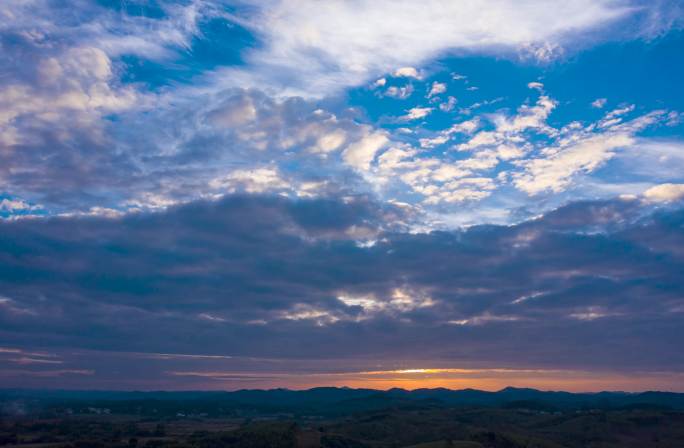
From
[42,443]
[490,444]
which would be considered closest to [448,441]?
[490,444]

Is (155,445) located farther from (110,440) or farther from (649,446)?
(649,446)

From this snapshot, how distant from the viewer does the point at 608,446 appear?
193000 millimetres

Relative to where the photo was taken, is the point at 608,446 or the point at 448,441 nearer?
the point at 448,441

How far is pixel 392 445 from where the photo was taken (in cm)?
19825

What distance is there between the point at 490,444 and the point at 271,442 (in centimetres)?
6839

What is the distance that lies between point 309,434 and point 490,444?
65.6m

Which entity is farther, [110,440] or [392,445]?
[392,445]

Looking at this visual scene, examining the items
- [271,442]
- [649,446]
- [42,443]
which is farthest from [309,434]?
[649,446]

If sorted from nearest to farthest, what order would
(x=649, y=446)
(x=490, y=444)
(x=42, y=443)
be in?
(x=490, y=444) → (x=42, y=443) → (x=649, y=446)

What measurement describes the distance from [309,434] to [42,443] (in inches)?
3477

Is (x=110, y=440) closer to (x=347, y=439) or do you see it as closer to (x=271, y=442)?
(x=271, y=442)

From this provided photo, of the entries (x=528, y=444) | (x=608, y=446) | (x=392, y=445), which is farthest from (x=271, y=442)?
(x=608, y=446)

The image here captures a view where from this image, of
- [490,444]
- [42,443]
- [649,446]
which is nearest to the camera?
[490,444]

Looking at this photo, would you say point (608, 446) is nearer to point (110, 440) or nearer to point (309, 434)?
point (309, 434)
